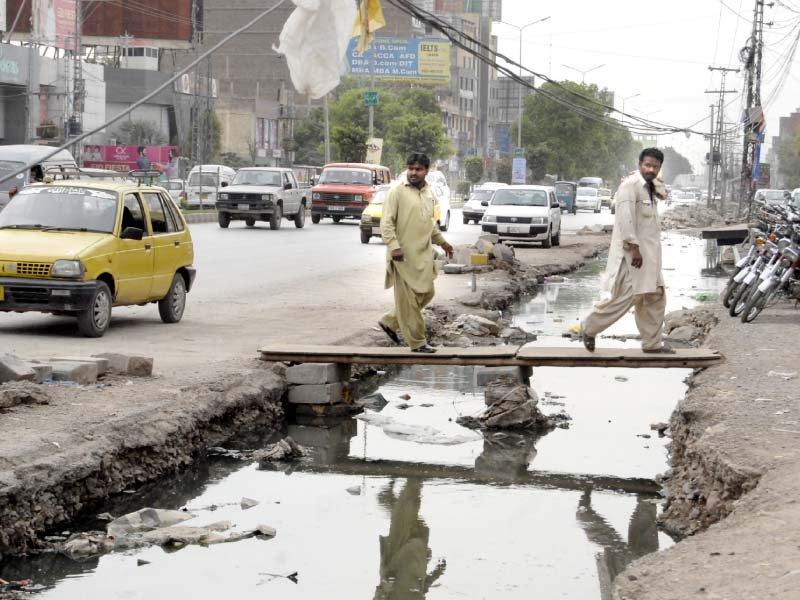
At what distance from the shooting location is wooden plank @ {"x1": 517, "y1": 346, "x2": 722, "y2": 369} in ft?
34.8

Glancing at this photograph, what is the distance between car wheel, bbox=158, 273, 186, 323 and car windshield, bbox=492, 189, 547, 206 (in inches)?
867

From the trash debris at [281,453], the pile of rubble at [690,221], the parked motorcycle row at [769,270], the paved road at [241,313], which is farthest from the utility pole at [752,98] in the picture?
the trash debris at [281,453]

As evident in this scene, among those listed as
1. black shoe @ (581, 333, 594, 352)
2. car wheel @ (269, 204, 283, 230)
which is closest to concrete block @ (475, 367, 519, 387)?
black shoe @ (581, 333, 594, 352)

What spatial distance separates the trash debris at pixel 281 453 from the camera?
931 cm

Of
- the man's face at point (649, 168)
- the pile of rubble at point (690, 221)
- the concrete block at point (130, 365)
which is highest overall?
the man's face at point (649, 168)

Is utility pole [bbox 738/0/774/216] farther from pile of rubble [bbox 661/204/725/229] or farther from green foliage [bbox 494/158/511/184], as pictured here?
green foliage [bbox 494/158/511/184]

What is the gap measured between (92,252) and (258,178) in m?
26.4

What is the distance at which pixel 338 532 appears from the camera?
7.45 metres

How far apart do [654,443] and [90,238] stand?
615 centimetres

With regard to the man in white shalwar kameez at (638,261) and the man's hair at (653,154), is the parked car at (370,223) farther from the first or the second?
the man's hair at (653,154)

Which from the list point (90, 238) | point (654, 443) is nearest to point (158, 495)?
point (654, 443)

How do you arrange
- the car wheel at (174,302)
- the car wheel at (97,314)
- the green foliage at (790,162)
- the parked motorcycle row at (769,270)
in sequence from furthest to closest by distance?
the green foliage at (790,162) < the parked motorcycle row at (769,270) < the car wheel at (174,302) < the car wheel at (97,314)

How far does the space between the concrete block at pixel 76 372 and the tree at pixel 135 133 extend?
6105 centimetres

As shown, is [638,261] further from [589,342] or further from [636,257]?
[589,342]
